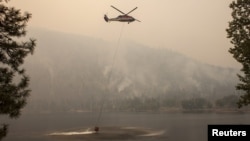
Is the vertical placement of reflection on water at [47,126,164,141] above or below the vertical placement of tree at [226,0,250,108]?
below

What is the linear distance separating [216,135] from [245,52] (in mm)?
10561

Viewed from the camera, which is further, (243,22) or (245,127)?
(243,22)

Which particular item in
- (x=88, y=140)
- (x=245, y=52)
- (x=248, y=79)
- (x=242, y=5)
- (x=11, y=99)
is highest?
(x=242, y=5)

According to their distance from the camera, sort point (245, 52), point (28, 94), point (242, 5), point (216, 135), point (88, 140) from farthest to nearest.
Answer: point (88, 140), point (242, 5), point (245, 52), point (28, 94), point (216, 135)

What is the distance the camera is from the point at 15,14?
21.1 m

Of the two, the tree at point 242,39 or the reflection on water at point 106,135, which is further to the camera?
the reflection on water at point 106,135

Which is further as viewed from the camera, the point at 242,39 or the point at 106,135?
the point at 106,135

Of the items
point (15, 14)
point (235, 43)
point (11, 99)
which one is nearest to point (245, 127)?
point (235, 43)

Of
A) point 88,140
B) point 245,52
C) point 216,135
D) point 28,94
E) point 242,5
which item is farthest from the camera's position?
point 88,140

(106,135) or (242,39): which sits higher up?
(242,39)

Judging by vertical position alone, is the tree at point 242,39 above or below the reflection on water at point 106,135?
above

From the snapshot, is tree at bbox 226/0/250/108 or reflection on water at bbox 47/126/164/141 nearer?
tree at bbox 226/0/250/108

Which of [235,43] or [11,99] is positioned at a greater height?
[235,43]

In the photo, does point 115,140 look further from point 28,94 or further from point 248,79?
point 28,94
